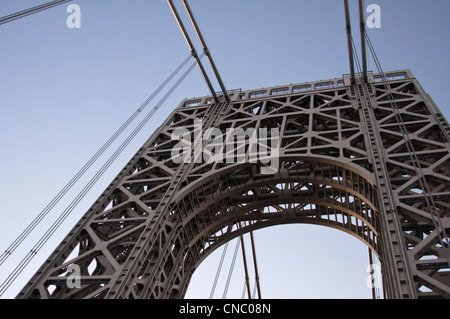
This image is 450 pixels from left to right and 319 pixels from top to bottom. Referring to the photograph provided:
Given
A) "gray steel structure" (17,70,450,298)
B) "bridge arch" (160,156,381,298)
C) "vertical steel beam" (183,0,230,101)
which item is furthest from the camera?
"vertical steel beam" (183,0,230,101)

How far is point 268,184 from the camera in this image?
74.1 ft

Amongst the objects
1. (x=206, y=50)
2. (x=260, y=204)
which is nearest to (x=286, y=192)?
(x=260, y=204)

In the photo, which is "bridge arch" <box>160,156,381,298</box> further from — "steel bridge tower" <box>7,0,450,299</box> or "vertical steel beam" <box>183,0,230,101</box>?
"vertical steel beam" <box>183,0,230,101</box>

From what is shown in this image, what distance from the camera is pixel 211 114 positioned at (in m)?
26.2

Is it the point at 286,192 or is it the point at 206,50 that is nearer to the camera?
the point at 286,192

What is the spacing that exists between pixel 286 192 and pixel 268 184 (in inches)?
62.3

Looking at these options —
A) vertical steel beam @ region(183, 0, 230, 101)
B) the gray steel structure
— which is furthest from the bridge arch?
vertical steel beam @ region(183, 0, 230, 101)

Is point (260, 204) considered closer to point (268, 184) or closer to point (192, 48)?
point (268, 184)

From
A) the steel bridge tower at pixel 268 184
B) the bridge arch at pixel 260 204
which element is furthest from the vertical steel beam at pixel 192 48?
the bridge arch at pixel 260 204

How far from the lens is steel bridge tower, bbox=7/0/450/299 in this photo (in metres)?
16.9

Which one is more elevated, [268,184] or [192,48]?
[192,48]

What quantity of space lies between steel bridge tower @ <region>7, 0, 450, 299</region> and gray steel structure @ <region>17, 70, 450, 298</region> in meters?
0.06
